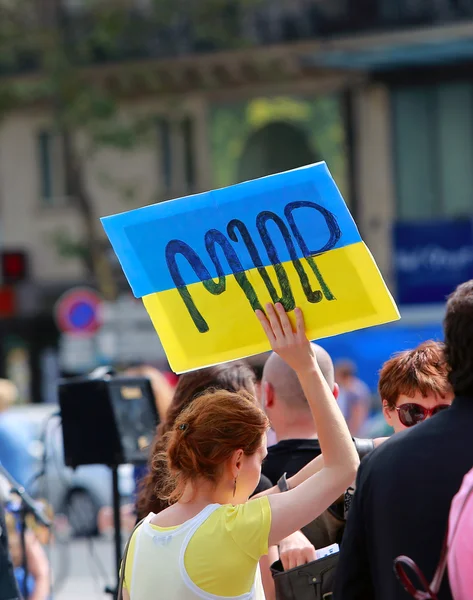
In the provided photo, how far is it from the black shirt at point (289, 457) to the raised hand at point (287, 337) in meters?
0.97

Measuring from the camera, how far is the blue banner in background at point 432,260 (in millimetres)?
22797

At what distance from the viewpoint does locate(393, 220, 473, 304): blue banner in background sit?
74.8ft

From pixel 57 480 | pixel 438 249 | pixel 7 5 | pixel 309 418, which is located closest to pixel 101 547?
pixel 57 480

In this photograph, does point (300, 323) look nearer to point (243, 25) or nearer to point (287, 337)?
point (287, 337)

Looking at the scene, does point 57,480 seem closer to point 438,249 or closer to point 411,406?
point 438,249

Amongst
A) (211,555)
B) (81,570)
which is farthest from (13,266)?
(211,555)

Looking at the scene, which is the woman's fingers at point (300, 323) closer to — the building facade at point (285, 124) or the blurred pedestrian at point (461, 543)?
the blurred pedestrian at point (461, 543)

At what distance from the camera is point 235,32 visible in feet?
83.8

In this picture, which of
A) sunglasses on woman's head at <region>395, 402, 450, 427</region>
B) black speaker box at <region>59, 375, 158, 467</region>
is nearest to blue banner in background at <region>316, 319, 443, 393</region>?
black speaker box at <region>59, 375, 158, 467</region>

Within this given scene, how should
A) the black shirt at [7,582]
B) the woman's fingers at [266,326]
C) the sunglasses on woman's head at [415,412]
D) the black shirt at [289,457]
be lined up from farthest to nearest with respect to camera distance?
the black shirt at [7,582] → the black shirt at [289,457] → the sunglasses on woman's head at [415,412] → the woman's fingers at [266,326]

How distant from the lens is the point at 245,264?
372 centimetres

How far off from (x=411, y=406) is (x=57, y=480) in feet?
42.0

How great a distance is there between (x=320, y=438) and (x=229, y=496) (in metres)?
0.28

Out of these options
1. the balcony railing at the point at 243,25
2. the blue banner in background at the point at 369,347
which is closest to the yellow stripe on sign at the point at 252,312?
the blue banner in background at the point at 369,347
